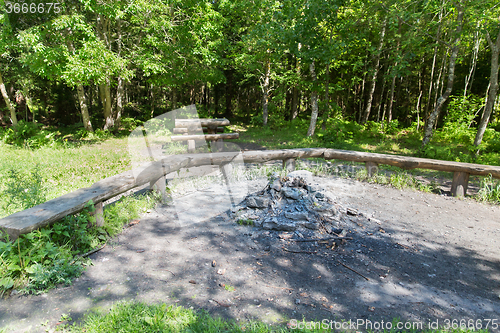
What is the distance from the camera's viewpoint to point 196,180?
5.62 metres

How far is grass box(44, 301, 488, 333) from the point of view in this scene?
2.02 metres

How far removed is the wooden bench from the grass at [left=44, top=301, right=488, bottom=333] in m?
6.56

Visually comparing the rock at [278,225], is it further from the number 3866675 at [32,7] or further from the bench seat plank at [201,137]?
the number 3866675 at [32,7]

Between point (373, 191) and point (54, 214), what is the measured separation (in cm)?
529

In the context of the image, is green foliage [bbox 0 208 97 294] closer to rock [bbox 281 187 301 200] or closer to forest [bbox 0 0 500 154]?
rock [bbox 281 187 301 200]

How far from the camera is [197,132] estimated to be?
9273 mm

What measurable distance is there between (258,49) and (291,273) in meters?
Result: 12.6

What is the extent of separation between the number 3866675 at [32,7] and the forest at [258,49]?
1.4 inches

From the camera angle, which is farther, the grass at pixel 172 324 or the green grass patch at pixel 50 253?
the green grass patch at pixel 50 253

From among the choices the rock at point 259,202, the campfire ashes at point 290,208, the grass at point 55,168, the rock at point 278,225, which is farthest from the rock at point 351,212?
the grass at point 55,168

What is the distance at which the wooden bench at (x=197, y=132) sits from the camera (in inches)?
332

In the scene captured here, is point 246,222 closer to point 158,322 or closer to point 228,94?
point 158,322

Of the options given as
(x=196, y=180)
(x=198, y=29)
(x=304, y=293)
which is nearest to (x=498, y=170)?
(x=304, y=293)

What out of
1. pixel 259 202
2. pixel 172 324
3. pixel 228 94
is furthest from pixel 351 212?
pixel 228 94
